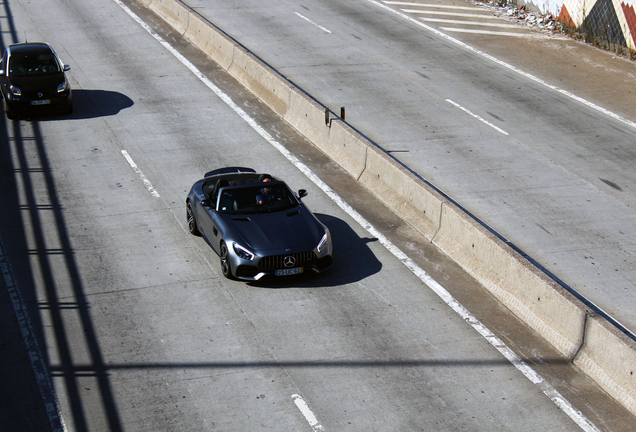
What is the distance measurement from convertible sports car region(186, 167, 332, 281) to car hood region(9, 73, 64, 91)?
8384 millimetres

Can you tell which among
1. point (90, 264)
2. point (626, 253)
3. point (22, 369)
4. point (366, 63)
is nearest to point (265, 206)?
point (90, 264)

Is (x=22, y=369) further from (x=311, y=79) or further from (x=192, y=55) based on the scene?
(x=192, y=55)

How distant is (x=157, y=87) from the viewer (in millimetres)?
22531

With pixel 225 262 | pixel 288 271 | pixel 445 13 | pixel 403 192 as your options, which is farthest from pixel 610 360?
pixel 445 13

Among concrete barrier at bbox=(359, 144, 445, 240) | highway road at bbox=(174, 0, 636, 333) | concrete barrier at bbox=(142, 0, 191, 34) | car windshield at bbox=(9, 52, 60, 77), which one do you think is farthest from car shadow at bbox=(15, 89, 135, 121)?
concrete barrier at bbox=(359, 144, 445, 240)

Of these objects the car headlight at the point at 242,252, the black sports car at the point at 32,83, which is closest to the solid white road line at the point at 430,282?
the car headlight at the point at 242,252

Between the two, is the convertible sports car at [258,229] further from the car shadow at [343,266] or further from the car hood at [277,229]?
the car shadow at [343,266]

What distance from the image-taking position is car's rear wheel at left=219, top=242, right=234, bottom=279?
38.7 feet

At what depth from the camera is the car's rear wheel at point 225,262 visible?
11.8 meters

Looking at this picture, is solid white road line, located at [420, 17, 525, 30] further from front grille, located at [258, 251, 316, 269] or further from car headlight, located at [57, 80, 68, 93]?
front grille, located at [258, 251, 316, 269]

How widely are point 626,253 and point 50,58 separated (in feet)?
51.2

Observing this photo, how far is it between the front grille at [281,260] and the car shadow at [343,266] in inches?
9.1

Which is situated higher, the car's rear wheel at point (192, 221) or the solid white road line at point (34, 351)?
the car's rear wheel at point (192, 221)

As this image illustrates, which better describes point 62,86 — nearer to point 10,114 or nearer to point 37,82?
point 37,82
